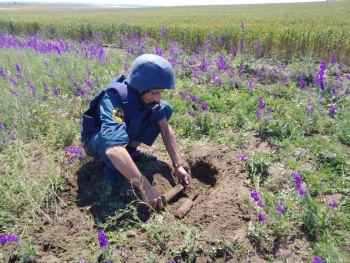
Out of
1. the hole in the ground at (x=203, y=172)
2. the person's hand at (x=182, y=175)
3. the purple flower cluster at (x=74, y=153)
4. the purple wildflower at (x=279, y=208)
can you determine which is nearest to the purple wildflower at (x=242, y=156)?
the hole in the ground at (x=203, y=172)

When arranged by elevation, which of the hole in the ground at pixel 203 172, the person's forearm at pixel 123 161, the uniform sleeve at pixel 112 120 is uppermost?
the uniform sleeve at pixel 112 120

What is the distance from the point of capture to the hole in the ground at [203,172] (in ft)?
11.1

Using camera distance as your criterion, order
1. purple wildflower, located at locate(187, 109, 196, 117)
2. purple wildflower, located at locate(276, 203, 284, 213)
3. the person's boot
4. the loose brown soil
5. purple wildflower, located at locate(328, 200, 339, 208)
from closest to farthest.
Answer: the loose brown soil → purple wildflower, located at locate(276, 203, 284, 213) → purple wildflower, located at locate(328, 200, 339, 208) → the person's boot → purple wildflower, located at locate(187, 109, 196, 117)

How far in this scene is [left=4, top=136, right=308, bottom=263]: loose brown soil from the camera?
236 centimetres

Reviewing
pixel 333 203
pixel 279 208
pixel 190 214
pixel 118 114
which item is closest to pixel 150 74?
pixel 118 114

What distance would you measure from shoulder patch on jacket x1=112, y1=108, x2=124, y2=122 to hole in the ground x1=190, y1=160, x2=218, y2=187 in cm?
119

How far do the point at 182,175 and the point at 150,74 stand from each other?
1118 millimetres

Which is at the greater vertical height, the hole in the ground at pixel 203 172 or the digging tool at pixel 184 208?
the digging tool at pixel 184 208

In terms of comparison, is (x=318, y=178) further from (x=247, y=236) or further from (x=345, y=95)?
(x=345, y=95)

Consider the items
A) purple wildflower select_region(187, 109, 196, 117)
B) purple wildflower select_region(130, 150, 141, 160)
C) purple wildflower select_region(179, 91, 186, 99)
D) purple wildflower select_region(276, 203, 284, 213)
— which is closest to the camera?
purple wildflower select_region(276, 203, 284, 213)

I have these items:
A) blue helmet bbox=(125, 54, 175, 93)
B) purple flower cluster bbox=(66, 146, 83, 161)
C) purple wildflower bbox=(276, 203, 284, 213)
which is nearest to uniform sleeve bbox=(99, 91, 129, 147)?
blue helmet bbox=(125, 54, 175, 93)

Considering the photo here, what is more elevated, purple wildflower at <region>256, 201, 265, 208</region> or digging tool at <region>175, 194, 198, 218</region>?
purple wildflower at <region>256, 201, 265, 208</region>

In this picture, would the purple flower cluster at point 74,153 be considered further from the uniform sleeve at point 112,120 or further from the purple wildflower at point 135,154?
the uniform sleeve at point 112,120

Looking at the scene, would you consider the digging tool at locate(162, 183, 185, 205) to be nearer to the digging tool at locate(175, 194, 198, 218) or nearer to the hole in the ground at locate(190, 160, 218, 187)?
the digging tool at locate(175, 194, 198, 218)
